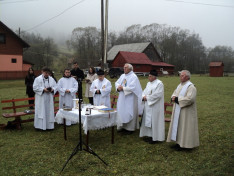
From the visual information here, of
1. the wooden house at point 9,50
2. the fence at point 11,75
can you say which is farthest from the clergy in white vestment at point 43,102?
the wooden house at point 9,50

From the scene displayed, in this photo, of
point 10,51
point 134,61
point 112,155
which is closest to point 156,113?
point 112,155

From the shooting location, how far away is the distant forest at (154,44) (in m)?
62.9

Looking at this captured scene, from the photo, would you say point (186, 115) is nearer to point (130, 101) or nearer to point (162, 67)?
point (130, 101)

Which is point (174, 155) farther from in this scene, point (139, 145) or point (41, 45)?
point (41, 45)

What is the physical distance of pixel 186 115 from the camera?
18.6 feet

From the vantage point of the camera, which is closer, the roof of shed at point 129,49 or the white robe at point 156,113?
the white robe at point 156,113

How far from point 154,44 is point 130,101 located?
2679 inches

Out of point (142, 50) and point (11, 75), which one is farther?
point (142, 50)

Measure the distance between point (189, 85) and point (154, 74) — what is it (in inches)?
46.6

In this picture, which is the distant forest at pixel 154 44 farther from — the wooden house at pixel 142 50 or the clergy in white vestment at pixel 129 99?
the clergy in white vestment at pixel 129 99

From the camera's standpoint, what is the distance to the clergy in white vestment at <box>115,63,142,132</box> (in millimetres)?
7164

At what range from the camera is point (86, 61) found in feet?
200

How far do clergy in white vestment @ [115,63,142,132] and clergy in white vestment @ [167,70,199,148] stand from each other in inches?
66.9

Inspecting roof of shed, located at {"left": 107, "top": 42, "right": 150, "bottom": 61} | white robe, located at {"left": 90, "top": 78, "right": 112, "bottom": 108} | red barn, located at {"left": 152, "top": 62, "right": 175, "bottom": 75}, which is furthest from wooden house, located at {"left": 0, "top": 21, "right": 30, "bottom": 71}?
white robe, located at {"left": 90, "top": 78, "right": 112, "bottom": 108}
